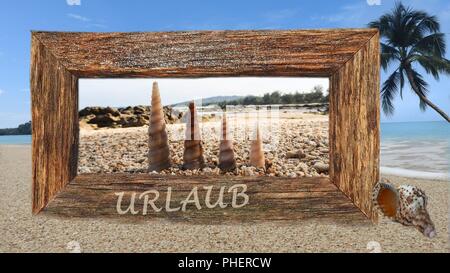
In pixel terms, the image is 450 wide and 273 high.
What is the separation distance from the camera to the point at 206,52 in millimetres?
4098

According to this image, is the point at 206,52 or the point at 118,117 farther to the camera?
the point at 118,117

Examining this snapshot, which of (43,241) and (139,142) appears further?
(139,142)

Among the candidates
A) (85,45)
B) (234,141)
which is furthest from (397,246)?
(85,45)

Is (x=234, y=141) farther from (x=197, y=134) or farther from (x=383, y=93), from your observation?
(x=383, y=93)

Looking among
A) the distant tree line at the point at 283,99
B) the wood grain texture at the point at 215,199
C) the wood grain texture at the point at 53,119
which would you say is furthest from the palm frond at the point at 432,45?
the wood grain texture at the point at 53,119

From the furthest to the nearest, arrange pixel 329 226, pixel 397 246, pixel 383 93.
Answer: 1. pixel 383 93
2. pixel 329 226
3. pixel 397 246

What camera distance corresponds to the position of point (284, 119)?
4.16 meters

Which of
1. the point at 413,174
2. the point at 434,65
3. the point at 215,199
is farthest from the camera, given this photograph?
the point at 434,65

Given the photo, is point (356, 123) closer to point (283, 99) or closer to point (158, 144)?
point (283, 99)

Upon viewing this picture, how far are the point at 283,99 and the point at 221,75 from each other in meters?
0.66

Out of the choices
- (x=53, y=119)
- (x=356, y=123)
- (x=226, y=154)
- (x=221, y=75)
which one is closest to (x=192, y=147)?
(x=226, y=154)

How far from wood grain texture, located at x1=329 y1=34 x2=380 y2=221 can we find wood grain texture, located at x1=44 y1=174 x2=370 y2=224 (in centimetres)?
19

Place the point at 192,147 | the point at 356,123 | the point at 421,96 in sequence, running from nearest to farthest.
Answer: the point at 356,123 < the point at 192,147 < the point at 421,96

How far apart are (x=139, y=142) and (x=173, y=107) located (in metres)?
0.56
